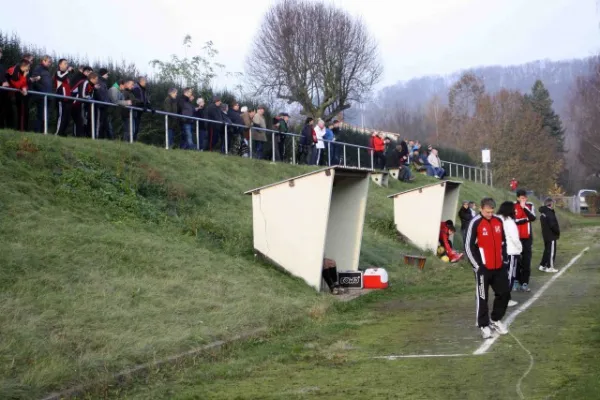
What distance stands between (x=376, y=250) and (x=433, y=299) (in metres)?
5.97

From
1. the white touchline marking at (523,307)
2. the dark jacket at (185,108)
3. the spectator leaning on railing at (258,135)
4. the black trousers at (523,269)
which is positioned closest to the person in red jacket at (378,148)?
the spectator leaning on railing at (258,135)

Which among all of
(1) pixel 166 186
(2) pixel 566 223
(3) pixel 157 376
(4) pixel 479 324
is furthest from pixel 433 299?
(2) pixel 566 223

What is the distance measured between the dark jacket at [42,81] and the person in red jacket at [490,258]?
1114 centimetres

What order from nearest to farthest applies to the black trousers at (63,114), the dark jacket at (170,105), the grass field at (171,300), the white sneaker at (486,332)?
1. the grass field at (171,300)
2. the white sneaker at (486,332)
3. the black trousers at (63,114)
4. the dark jacket at (170,105)

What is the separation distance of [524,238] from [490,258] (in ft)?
21.0

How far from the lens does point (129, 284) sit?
12.8 metres

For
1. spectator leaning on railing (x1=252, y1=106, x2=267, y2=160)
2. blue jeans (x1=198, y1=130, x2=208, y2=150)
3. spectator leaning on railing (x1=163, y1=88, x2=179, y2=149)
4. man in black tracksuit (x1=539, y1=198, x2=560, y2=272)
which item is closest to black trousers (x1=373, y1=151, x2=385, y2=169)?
spectator leaning on railing (x1=252, y1=106, x2=267, y2=160)

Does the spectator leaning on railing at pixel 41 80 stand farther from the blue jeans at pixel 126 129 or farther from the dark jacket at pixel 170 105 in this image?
the dark jacket at pixel 170 105

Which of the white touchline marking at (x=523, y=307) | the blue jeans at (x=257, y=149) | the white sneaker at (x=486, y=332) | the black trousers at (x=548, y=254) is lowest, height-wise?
the white touchline marking at (x=523, y=307)

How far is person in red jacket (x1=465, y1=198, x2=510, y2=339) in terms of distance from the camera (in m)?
12.4

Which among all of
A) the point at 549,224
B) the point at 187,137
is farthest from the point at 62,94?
the point at 549,224

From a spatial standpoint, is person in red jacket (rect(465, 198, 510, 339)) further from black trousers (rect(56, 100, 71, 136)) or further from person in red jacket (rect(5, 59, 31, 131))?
black trousers (rect(56, 100, 71, 136))

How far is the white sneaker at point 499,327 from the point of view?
1205cm

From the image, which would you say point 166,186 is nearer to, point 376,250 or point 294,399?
point 376,250
